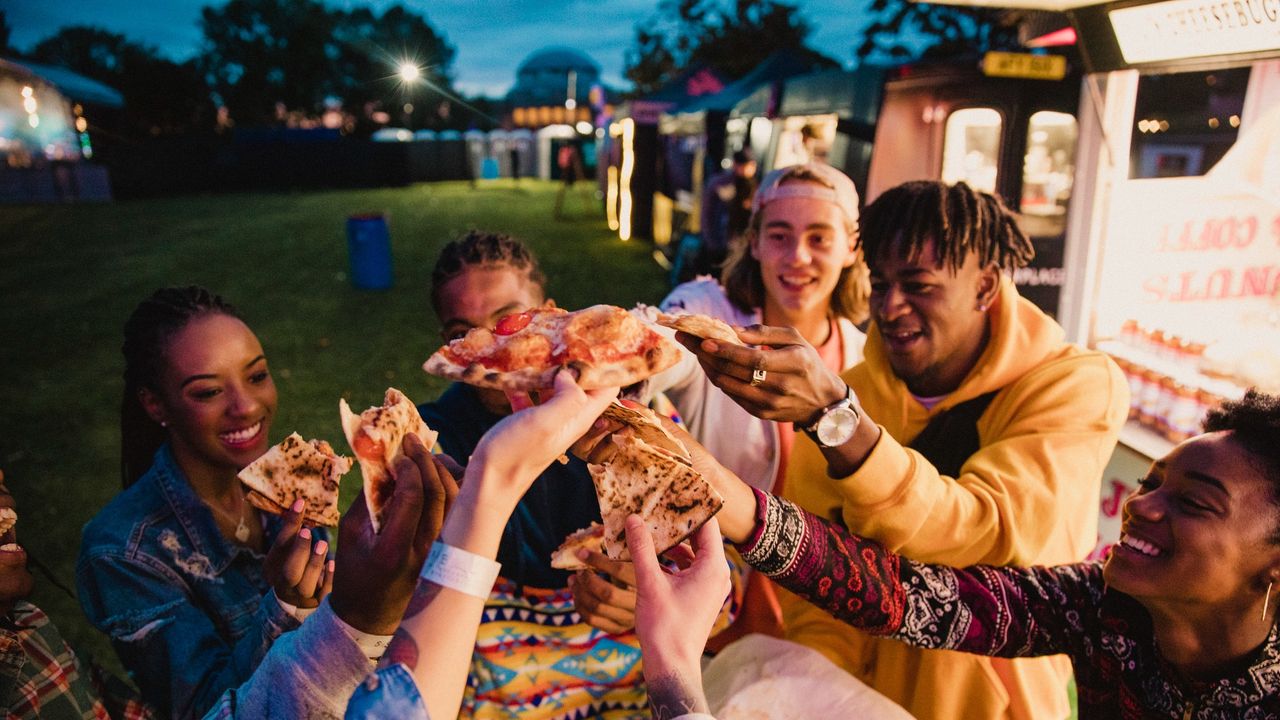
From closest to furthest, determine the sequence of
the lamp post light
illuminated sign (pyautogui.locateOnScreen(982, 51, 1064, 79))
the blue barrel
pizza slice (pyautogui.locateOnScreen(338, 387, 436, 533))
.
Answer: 1. pizza slice (pyautogui.locateOnScreen(338, 387, 436, 533))
2. illuminated sign (pyautogui.locateOnScreen(982, 51, 1064, 79))
3. the blue barrel
4. the lamp post light

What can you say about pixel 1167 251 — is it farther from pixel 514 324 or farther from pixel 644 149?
pixel 644 149

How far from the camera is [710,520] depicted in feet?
5.62

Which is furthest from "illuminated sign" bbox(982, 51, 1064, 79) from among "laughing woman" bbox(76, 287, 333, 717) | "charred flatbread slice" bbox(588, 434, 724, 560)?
"laughing woman" bbox(76, 287, 333, 717)

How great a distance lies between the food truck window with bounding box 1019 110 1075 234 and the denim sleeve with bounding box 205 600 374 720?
27.0ft

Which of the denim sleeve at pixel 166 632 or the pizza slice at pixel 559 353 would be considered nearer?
the pizza slice at pixel 559 353

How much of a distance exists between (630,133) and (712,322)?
1762cm

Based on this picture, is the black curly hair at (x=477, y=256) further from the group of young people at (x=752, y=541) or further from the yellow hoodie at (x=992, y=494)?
the yellow hoodie at (x=992, y=494)

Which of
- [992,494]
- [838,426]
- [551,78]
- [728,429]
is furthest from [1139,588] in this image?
[551,78]

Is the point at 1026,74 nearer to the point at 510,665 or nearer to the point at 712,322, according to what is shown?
the point at 712,322

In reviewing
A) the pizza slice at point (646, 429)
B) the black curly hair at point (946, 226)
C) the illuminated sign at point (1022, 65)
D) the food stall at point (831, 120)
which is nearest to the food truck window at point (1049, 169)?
the illuminated sign at point (1022, 65)

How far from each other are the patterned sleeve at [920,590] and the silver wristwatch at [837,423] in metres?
0.26

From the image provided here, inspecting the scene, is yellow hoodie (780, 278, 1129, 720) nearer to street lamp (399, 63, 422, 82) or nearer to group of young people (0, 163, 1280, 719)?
group of young people (0, 163, 1280, 719)

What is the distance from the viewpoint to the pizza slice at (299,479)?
6.17ft

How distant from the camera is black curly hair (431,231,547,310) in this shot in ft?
8.19
